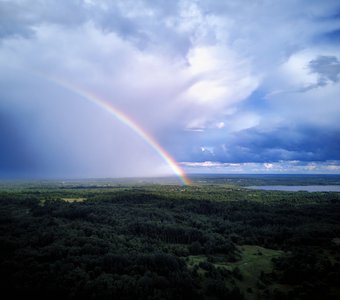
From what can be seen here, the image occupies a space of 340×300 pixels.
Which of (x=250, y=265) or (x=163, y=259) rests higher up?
(x=163, y=259)

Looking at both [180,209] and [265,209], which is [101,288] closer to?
[180,209]

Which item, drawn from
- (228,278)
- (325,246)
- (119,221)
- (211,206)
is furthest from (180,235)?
(211,206)

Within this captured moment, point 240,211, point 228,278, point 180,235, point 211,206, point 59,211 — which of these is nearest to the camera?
point 228,278

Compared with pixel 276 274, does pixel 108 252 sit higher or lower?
higher

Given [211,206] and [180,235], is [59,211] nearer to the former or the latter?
[180,235]

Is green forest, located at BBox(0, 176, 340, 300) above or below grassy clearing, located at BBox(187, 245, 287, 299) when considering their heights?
above

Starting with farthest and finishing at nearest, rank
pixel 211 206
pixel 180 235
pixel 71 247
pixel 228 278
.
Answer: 1. pixel 211 206
2. pixel 180 235
3. pixel 71 247
4. pixel 228 278

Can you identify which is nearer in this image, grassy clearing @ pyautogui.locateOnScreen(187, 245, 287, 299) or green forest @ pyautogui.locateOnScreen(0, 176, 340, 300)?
green forest @ pyautogui.locateOnScreen(0, 176, 340, 300)

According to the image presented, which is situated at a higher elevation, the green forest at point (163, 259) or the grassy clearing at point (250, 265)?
the green forest at point (163, 259)

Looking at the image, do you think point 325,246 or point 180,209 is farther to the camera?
point 180,209

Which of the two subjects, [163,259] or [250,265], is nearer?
[163,259]

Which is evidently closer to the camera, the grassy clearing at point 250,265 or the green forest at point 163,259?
the green forest at point 163,259
